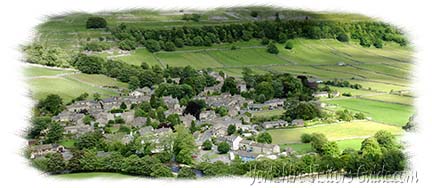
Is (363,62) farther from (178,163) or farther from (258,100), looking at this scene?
(178,163)

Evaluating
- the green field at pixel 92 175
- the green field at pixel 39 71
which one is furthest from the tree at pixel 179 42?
the green field at pixel 92 175

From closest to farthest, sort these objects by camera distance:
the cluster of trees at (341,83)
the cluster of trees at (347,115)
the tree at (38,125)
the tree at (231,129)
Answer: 1. the tree at (38,125)
2. the tree at (231,129)
3. the cluster of trees at (347,115)
4. the cluster of trees at (341,83)

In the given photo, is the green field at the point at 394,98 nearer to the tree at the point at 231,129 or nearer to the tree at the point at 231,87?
the tree at the point at 231,87

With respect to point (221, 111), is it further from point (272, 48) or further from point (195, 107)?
point (272, 48)

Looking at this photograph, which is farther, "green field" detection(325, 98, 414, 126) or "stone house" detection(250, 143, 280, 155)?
"green field" detection(325, 98, 414, 126)

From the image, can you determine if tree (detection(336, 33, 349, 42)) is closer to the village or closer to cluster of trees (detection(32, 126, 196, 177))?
the village

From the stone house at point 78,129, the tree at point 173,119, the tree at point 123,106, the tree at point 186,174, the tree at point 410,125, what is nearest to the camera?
the tree at point 186,174

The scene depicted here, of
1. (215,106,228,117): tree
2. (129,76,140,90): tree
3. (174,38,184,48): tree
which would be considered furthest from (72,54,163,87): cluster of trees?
(215,106,228,117): tree
